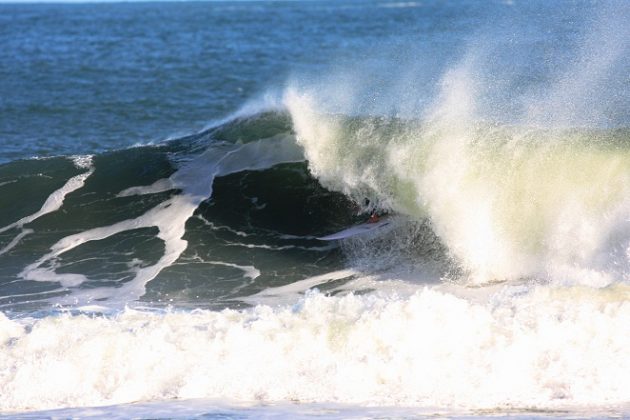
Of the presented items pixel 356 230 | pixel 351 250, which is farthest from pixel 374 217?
pixel 351 250

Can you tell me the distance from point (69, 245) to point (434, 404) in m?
6.66

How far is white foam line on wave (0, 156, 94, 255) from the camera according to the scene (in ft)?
40.9

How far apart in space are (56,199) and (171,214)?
77.7 inches

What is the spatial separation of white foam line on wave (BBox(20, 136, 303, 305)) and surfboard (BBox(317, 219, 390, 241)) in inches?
75.3

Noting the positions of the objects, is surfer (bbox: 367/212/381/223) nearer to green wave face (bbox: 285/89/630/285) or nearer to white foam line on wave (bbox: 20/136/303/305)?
green wave face (bbox: 285/89/630/285)

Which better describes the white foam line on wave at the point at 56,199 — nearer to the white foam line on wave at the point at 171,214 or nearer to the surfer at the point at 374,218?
the white foam line on wave at the point at 171,214

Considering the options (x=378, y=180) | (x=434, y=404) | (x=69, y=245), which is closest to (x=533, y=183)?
(x=378, y=180)

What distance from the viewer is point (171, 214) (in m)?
13.0

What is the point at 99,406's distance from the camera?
714cm

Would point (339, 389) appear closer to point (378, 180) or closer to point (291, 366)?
point (291, 366)

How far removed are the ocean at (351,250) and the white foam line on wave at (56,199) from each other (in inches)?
1.4

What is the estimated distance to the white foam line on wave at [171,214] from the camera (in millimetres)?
10383

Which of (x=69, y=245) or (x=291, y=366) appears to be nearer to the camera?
(x=291, y=366)

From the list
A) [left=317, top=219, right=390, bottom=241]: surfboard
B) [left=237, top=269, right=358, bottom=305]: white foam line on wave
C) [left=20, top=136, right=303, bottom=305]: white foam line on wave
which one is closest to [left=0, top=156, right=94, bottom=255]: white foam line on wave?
[left=20, top=136, right=303, bottom=305]: white foam line on wave
